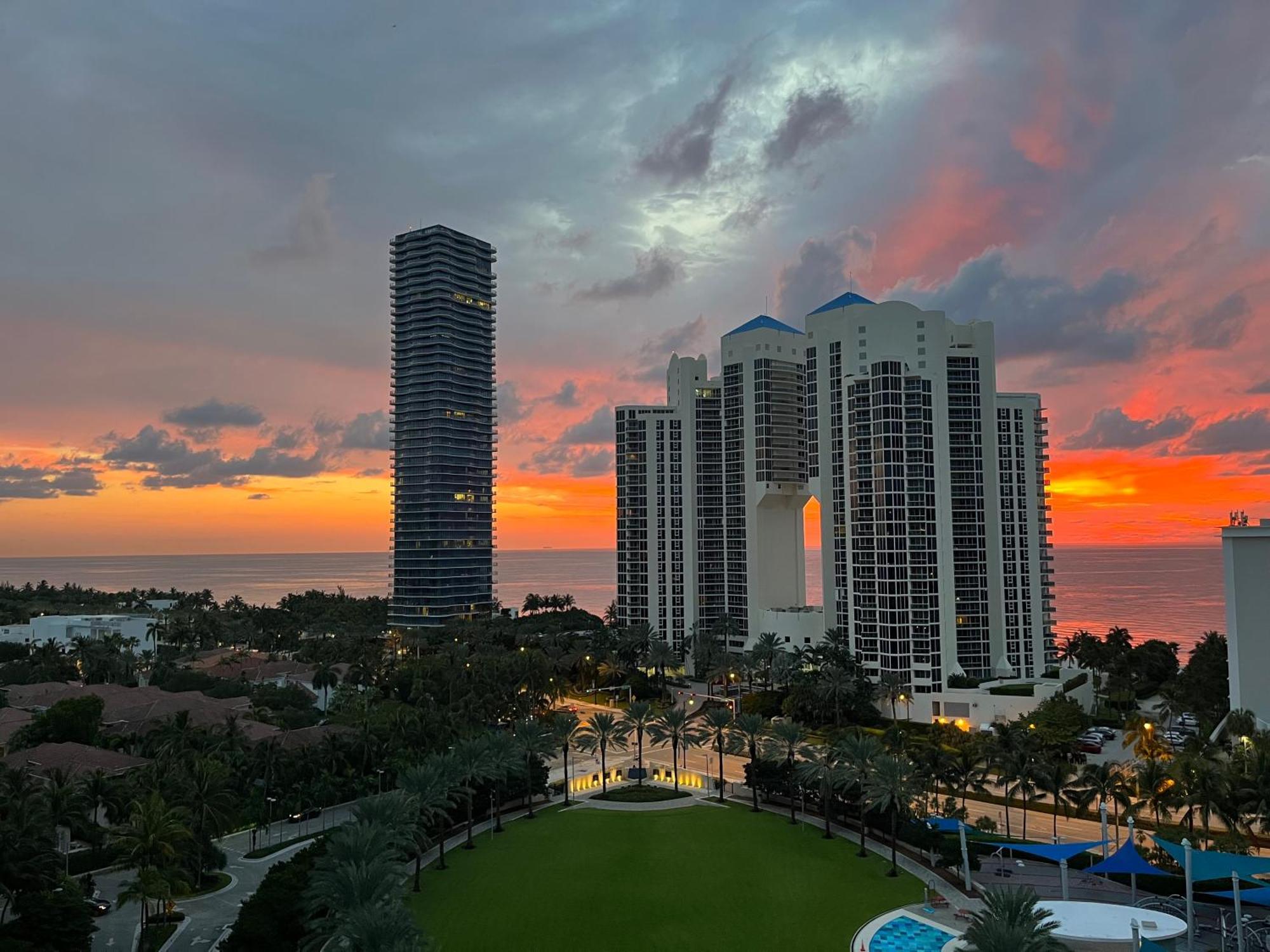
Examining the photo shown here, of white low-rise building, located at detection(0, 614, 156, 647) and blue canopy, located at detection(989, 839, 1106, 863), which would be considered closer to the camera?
blue canopy, located at detection(989, 839, 1106, 863)

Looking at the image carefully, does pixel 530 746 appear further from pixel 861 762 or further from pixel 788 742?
pixel 861 762

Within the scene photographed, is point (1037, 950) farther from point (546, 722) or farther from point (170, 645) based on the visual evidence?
point (170, 645)

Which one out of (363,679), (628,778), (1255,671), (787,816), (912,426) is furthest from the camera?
(363,679)

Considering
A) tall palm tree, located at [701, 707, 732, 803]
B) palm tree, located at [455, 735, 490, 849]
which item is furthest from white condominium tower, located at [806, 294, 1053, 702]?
palm tree, located at [455, 735, 490, 849]

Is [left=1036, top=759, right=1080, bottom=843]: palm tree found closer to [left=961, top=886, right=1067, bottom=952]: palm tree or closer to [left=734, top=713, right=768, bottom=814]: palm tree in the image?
[left=734, top=713, right=768, bottom=814]: palm tree

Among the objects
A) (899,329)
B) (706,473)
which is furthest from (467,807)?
(706,473)

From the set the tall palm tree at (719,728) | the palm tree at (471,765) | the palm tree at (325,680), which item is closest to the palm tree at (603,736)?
the tall palm tree at (719,728)

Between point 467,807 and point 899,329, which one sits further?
point 899,329
